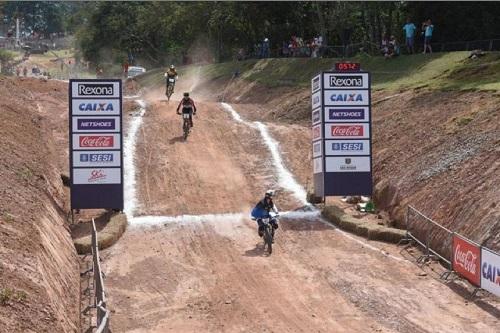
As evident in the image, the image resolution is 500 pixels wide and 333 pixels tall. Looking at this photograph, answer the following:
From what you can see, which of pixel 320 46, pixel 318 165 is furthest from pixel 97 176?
pixel 320 46

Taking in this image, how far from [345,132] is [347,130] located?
10cm

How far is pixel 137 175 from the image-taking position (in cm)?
2872

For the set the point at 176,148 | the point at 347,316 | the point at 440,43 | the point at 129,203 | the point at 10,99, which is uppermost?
the point at 440,43

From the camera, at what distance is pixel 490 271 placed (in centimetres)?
1583

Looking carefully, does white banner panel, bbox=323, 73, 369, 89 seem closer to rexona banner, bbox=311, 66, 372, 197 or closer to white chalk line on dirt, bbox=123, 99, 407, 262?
rexona banner, bbox=311, 66, 372, 197

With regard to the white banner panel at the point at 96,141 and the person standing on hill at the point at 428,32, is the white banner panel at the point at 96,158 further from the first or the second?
the person standing on hill at the point at 428,32

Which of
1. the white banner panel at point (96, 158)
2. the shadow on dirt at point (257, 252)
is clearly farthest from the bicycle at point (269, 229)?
the white banner panel at point (96, 158)

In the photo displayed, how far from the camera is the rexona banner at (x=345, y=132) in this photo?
985 inches

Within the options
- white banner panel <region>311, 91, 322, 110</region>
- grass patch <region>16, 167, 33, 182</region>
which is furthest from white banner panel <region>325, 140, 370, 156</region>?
grass patch <region>16, 167, 33, 182</region>

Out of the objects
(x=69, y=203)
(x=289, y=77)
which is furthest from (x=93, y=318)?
(x=289, y=77)

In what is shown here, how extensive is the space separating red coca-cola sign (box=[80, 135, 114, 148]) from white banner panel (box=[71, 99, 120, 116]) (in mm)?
737

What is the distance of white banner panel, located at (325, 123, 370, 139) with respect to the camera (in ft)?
82.4

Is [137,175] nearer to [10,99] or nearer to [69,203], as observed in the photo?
[69,203]

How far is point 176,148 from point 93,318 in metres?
18.0
